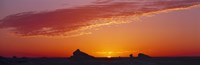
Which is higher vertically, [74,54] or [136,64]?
[74,54]

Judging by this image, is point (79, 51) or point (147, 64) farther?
point (79, 51)

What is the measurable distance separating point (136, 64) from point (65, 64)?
10.2m

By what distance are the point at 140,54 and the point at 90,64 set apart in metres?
40.4

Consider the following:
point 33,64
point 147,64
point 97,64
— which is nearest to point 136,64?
point 147,64

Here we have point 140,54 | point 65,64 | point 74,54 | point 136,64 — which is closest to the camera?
point 136,64

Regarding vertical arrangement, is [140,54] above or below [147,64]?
above

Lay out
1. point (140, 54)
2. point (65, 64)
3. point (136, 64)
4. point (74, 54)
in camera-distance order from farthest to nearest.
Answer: point (140, 54) → point (74, 54) → point (65, 64) → point (136, 64)

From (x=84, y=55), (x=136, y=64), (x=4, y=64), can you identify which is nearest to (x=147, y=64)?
(x=136, y=64)

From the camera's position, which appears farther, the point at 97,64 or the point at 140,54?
the point at 140,54

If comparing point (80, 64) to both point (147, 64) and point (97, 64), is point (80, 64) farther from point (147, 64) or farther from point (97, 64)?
point (147, 64)

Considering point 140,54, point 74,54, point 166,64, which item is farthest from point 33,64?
point 140,54

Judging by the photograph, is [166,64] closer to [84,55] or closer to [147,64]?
[147,64]

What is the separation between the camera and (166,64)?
56125 mm

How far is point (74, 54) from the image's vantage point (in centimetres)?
8438
